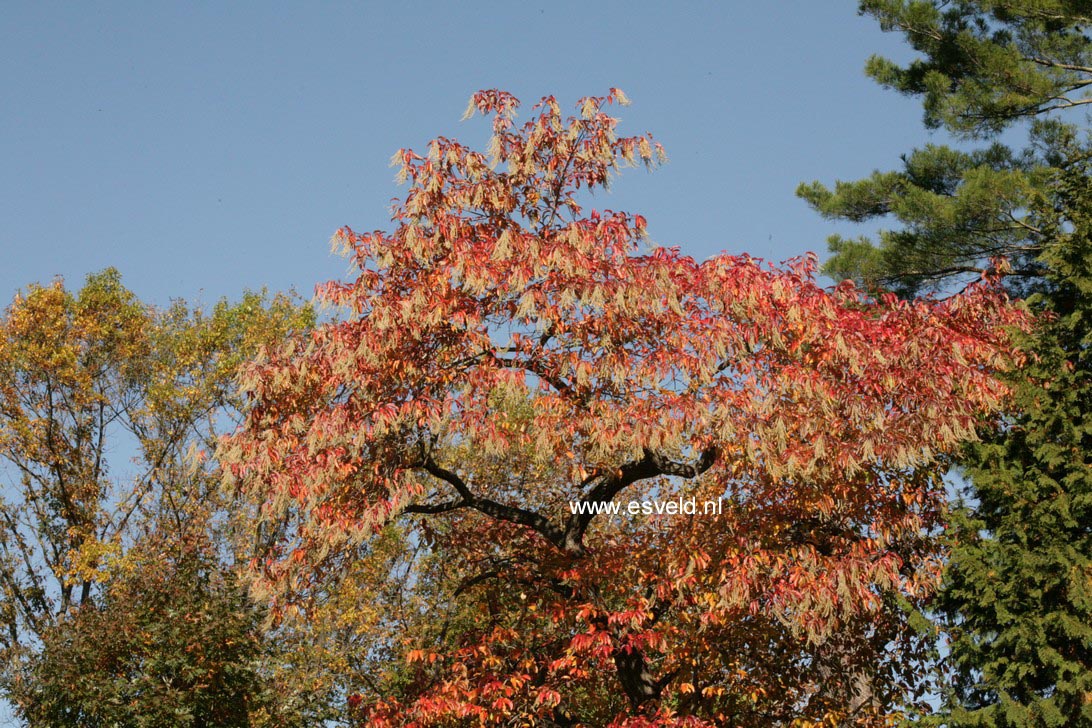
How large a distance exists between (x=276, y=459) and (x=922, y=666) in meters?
6.61

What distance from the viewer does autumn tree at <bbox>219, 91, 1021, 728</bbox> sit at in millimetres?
9594

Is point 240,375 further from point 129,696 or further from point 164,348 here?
point 164,348

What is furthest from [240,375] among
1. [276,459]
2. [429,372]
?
[429,372]

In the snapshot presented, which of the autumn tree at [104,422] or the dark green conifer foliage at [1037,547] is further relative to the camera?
the autumn tree at [104,422]

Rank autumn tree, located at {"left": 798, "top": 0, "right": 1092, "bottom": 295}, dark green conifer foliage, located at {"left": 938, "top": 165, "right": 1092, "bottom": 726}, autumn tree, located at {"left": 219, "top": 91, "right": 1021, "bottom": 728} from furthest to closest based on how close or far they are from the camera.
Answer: autumn tree, located at {"left": 798, "top": 0, "right": 1092, "bottom": 295} → autumn tree, located at {"left": 219, "top": 91, "right": 1021, "bottom": 728} → dark green conifer foliage, located at {"left": 938, "top": 165, "right": 1092, "bottom": 726}

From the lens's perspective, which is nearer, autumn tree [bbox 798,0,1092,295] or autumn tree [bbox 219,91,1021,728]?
autumn tree [bbox 219,91,1021,728]

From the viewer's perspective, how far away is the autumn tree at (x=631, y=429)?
9594mm

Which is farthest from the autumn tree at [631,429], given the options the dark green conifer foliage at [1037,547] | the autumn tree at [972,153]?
the autumn tree at [972,153]

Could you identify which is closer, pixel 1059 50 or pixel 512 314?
pixel 512 314

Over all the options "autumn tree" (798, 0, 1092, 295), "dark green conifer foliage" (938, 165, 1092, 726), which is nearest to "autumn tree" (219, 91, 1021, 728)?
"dark green conifer foliage" (938, 165, 1092, 726)

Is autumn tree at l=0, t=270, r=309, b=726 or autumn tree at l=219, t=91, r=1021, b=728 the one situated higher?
autumn tree at l=0, t=270, r=309, b=726

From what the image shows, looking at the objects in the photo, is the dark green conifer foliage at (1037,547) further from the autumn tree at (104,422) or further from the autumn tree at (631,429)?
the autumn tree at (104,422)

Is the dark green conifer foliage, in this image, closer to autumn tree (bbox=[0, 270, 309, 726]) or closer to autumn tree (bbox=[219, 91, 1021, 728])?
autumn tree (bbox=[219, 91, 1021, 728])

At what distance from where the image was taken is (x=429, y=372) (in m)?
10.5
